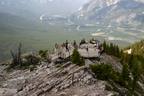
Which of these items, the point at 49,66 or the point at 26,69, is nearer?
the point at 49,66

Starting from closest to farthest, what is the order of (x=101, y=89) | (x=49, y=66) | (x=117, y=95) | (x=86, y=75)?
(x=117, y=95), (x=101, y=89), (x=86, y=75), (x=49, y=66)

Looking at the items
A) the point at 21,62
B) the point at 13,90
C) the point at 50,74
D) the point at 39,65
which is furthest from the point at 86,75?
the point at 21,62

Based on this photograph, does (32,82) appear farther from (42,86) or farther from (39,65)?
(39,65)

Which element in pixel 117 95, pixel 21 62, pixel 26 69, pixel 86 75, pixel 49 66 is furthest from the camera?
pixel 21 62

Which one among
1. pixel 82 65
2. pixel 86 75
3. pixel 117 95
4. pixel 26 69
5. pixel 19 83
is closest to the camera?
pixel 117 95

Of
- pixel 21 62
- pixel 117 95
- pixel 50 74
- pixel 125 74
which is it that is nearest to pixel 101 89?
pixel 117 95

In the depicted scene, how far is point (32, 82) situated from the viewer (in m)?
102

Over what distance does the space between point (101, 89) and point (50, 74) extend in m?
25.6

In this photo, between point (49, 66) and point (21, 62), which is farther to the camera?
point (21, 62)

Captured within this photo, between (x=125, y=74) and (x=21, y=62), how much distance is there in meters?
52.6

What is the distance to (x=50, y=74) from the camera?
335 ft

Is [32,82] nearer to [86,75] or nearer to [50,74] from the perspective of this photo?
[50,74]

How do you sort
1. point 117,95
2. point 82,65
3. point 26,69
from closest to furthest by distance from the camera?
point 117,95
point 82,65
point 26,69

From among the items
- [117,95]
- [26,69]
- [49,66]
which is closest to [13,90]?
[49,66]
